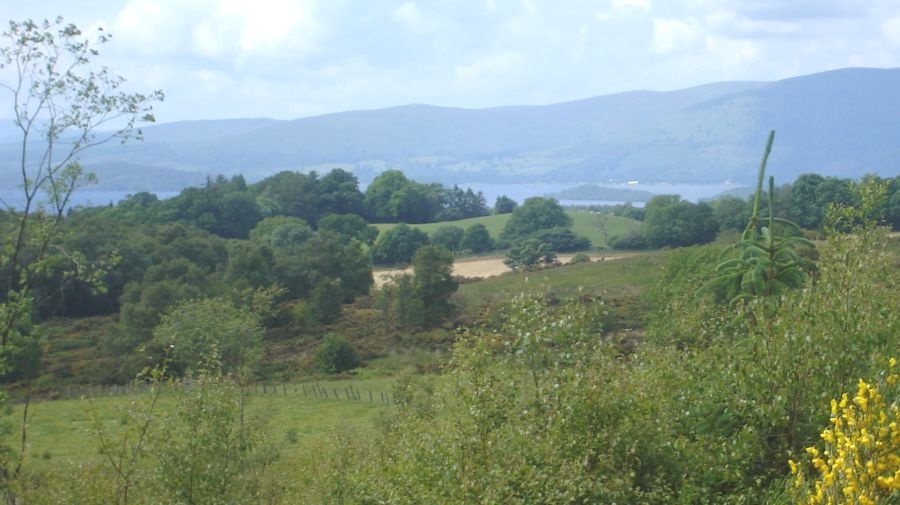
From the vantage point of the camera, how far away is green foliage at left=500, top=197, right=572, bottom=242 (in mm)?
140875

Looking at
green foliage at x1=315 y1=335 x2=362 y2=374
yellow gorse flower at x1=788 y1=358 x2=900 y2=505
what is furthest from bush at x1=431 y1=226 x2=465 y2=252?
yellow gorse flower at x1=788 y1=358 x2=900 y2=505

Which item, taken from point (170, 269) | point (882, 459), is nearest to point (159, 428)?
point (882, 459)

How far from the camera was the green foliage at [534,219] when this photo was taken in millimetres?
140875

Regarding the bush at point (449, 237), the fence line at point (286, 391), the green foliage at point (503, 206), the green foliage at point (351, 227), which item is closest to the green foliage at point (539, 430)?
the fence line at point (286, 391)

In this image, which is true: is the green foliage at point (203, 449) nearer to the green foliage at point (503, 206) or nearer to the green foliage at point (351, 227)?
the green foliage at point (351, 227)

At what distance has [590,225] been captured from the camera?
460ft

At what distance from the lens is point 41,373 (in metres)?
63.2

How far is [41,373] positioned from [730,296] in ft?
188

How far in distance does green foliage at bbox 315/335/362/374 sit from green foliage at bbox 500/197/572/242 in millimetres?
73123

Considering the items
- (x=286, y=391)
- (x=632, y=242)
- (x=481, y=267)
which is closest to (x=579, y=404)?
(x=286, y=391)

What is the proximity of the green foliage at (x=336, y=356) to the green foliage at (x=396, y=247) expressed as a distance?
5559 centimetres

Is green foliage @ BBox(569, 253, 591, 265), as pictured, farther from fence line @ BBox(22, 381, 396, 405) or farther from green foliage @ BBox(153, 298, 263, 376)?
green foliage @ BBox(153, 298, 263, 376)

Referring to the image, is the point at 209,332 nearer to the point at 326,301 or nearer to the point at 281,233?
the point at 326,301

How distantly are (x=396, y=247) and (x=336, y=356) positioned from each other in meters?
58.9
